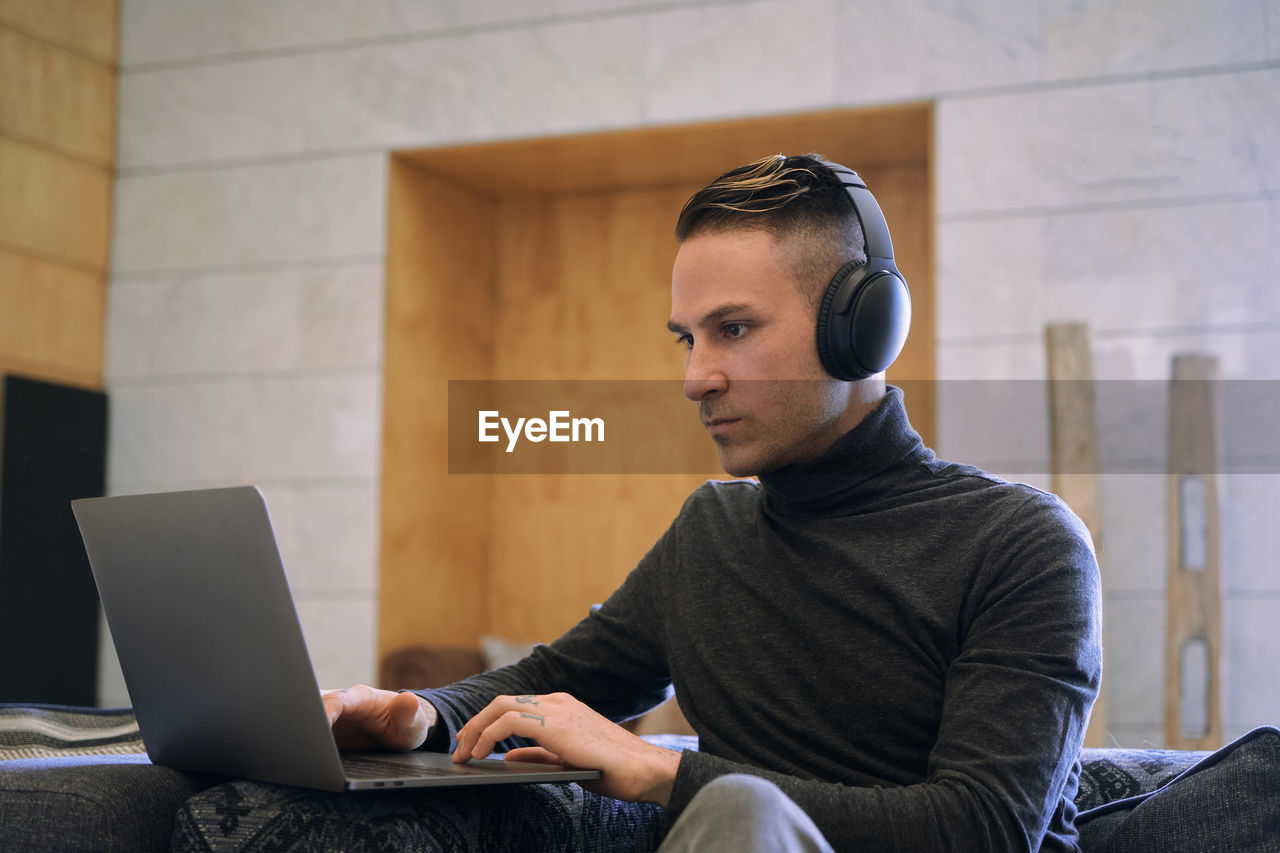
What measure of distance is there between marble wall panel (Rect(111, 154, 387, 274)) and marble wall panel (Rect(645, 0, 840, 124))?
0.87 metres

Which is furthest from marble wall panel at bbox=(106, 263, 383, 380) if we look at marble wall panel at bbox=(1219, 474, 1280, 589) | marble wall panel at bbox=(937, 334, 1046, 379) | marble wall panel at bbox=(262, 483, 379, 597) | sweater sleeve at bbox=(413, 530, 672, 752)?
sweater sleeve at bbox=(413, 530, 672, 752)

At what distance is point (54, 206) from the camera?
4.05 meters

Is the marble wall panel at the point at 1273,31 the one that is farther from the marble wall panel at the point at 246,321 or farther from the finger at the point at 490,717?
the finger at the point at 490,717

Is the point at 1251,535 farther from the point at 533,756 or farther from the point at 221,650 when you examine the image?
the point at 221,650

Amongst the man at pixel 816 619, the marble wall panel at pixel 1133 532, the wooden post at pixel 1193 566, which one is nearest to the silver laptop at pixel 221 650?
the man at pixel 816 619

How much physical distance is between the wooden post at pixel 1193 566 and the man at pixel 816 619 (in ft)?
6.35

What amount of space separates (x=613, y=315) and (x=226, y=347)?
3.87 feet

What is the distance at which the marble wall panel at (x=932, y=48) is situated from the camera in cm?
344

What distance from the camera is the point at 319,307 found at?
13.1ft

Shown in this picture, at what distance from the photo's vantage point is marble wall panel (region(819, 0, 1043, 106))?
3439 mm

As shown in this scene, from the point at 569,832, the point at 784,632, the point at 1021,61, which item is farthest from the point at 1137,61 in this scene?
the point at 569,832

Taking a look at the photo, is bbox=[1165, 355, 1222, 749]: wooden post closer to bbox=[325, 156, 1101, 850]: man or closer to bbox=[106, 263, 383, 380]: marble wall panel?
bbox=[325, 156, 1101, 850]: man

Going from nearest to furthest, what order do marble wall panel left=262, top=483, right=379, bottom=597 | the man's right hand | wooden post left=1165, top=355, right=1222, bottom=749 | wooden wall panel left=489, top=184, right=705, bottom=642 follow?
the man's right hand → wooden post left=1165, top=355, right=1222, bottom=749 → marble wall panel left=262, top=483, right=379, bottom=597 → wooden wall panel left=489, top=184, right=705, bottom=642

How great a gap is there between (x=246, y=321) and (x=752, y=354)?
2.99 metres
